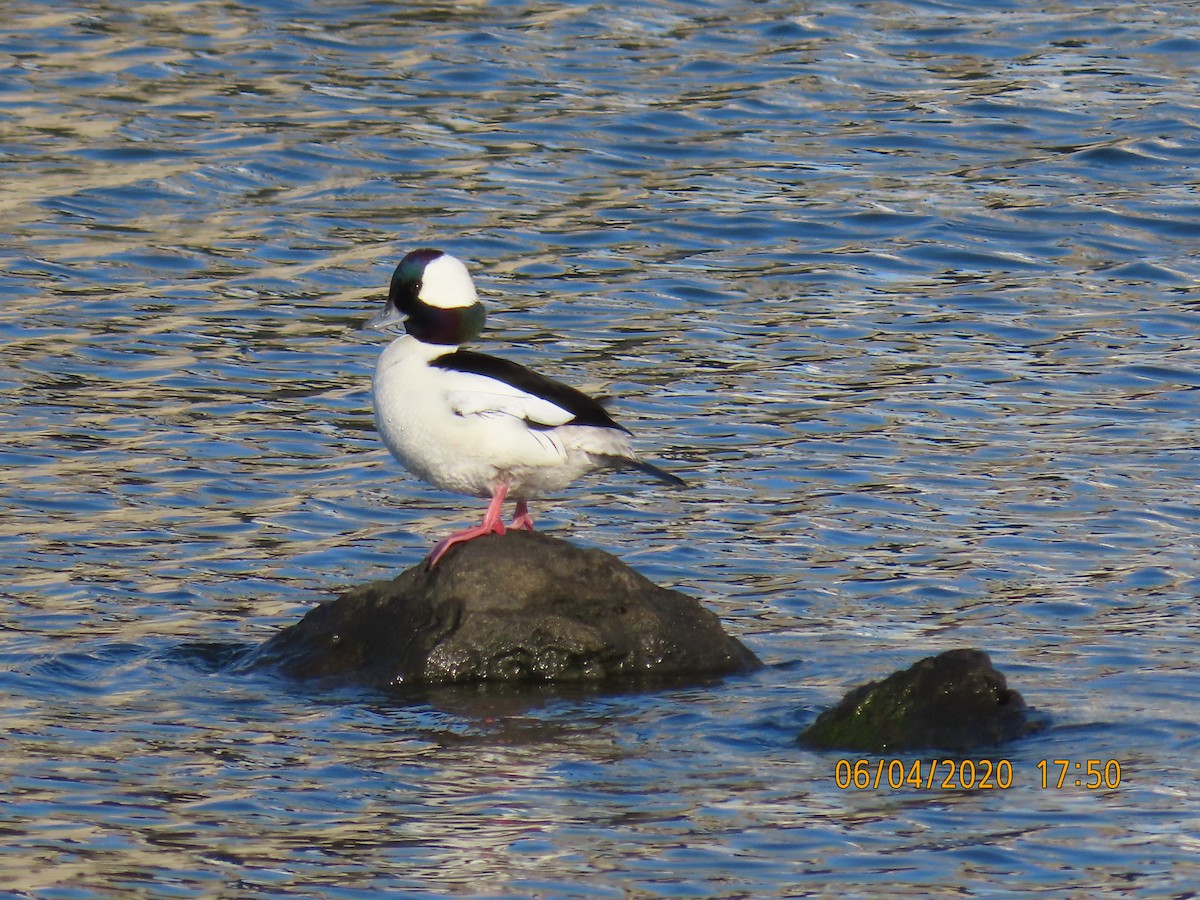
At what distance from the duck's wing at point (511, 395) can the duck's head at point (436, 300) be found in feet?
0.46

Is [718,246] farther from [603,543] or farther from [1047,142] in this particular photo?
[603,543]

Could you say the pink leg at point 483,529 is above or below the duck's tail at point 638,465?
below

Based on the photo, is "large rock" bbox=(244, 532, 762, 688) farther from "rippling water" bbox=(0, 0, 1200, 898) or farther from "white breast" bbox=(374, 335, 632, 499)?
"white breast" bbox=(374, 335, 632, 499)

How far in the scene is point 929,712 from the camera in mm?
7484

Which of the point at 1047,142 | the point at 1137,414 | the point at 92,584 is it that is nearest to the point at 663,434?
the point at 1137,414

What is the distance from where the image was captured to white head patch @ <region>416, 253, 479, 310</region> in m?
8.34

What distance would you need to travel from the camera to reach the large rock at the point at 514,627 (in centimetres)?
823

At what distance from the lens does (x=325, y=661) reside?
8.39 metres

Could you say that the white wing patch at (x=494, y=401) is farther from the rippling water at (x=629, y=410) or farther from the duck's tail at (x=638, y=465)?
the rippling water at (x=629, y=410)

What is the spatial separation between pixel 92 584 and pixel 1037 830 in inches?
183
